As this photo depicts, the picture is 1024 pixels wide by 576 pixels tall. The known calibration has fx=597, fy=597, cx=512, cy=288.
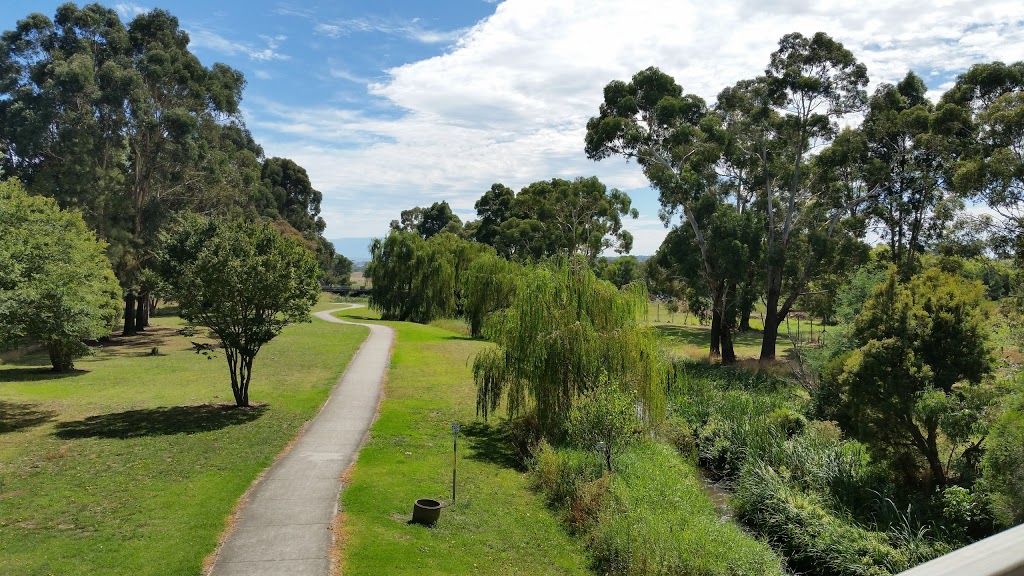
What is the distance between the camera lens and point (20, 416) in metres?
21.6

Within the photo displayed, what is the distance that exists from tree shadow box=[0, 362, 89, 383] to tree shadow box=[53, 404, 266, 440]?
404 inches

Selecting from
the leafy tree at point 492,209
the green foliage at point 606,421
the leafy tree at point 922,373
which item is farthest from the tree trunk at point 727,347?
the leafy tree at point 492,209

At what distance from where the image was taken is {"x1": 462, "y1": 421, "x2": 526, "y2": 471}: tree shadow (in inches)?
734

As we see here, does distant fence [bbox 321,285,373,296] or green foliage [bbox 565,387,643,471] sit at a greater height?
distant fence [bbox 321,285,373,296]

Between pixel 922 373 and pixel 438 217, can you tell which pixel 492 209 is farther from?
pixel 922 373

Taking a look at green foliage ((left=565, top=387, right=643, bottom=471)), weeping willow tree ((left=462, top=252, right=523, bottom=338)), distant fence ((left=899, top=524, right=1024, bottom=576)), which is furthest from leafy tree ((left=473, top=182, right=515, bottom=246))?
distant fence ((left=899, top=524, right=1024, bottom=576))

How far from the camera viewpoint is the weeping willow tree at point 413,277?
172ft

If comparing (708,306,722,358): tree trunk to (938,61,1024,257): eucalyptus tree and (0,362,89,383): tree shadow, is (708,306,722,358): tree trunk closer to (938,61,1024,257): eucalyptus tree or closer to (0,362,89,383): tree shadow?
(938,61,1024,257): eucalyptus tree

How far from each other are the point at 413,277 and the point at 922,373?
4328cm

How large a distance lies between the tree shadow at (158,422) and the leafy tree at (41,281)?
3.48m

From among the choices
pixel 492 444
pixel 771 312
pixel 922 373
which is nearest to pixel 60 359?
pixel 492 444

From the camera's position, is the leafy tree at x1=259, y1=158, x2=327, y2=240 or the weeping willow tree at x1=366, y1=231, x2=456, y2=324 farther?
the leafy tree at x1=259, y1=158, x2=327, y2=240

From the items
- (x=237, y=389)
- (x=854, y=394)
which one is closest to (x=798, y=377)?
(x=854, y=394)

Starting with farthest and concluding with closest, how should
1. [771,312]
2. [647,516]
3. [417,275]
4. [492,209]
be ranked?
1. [492,209]
2. [417,275]
3. [771,312]
4. [647,516]
